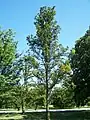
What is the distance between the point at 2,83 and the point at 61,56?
9.60m

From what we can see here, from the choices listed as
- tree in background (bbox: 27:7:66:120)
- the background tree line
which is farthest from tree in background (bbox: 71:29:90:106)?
tree in background (bbox: 27:7:66:120)

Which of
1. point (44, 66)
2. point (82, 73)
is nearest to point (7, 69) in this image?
point (44, 66)

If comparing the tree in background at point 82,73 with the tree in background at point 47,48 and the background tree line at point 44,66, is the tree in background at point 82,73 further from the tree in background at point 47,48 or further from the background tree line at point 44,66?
the tree in background at point 47,48

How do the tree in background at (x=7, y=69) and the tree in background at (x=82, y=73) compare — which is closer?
the tree in background at (x=7, y=69)

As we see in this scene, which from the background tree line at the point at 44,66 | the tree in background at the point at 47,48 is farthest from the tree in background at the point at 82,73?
the tree in background at the point at 47,48

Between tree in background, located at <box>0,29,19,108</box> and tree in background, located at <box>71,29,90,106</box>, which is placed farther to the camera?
tree in background, located at <box>71,29,90,106</box>

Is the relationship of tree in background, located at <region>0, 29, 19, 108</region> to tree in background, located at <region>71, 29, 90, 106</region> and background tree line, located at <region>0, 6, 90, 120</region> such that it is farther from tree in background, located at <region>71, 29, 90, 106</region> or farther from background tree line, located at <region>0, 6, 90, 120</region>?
tree in background, located at <region>71, 29, 90, 106</region>

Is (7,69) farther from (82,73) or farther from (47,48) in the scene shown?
(82,73)

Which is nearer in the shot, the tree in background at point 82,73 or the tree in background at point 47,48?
the tree in background at point 47,48

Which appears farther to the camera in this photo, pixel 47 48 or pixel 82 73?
pixel 82 73

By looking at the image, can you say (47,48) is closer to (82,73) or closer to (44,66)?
(44,66)

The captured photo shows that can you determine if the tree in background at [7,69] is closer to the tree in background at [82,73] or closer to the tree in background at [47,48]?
the tree in background at [47,48]

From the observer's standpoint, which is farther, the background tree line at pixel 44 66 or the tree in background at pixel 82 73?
the tree in background at pixel 82 73

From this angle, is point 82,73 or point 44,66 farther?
point 82,73
